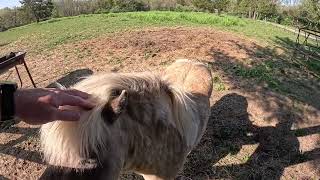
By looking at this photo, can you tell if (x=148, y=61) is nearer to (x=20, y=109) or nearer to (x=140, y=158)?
(x=140, y=158)

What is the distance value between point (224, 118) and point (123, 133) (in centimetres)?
400

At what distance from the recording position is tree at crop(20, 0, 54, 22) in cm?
3541

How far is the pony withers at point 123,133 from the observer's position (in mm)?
1742

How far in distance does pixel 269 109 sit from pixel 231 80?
104 centimetres

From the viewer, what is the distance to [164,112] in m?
2.55

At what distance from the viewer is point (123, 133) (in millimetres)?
2086

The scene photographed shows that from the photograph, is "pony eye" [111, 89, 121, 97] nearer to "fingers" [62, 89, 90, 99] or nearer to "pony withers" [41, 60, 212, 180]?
"pony withers" [41, 60, 212, 180]

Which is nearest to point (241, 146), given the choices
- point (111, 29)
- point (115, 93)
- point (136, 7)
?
point (115, 93)

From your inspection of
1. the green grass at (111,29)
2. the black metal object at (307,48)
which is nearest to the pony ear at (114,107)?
the black metal object at (307,48)

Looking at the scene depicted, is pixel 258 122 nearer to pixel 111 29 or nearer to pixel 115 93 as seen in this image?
pixel 115 93

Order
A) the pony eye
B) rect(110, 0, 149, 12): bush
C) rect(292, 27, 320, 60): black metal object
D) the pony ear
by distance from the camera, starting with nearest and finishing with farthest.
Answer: the pony ear
the pony eye
rect(292, 27, 320, 60): black metal object
rect(110, 0, 149, 12): bush

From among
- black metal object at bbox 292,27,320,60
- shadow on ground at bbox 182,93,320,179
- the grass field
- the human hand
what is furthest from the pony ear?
the grass field

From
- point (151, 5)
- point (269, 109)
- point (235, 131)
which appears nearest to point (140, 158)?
point (235, 131)

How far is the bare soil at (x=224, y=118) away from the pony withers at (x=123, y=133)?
5.99 feet
